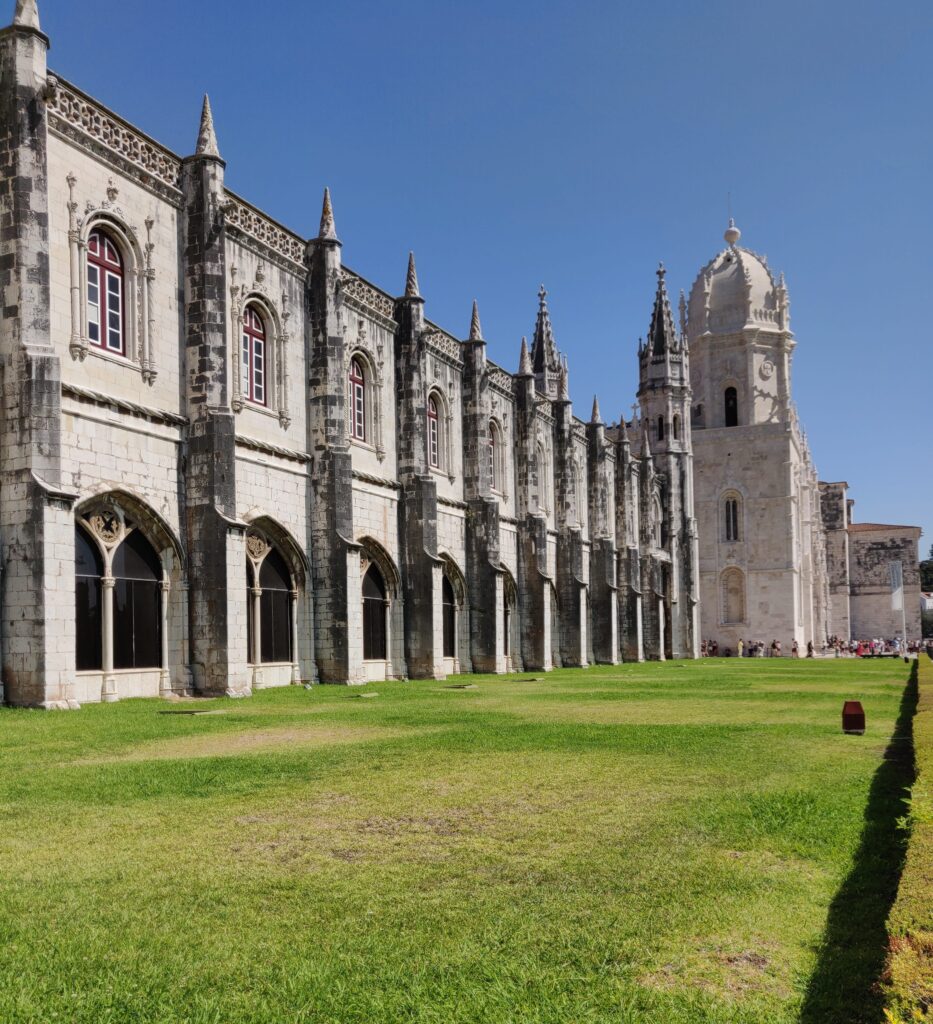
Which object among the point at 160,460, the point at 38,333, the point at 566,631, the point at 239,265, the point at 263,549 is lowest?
the point at 566,631

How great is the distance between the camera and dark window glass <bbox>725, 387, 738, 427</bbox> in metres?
67.9

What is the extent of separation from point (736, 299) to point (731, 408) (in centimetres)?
728

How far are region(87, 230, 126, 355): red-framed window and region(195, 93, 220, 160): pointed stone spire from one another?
10.3 ft

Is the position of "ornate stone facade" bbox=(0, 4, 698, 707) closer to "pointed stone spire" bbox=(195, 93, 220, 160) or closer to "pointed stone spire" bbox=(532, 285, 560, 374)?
"pointed stone spire" bbox=(195, 93, 220, 160)

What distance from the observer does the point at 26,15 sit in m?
17.0

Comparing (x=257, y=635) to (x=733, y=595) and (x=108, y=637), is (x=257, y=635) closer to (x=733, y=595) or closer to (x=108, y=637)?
(x=108, y=637)

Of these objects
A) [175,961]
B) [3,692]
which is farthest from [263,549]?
[175,961]

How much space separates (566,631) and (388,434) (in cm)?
1498

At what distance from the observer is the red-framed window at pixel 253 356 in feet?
75.4

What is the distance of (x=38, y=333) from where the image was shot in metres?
16.2

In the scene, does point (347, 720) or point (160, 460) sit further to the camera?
point (160, 460)

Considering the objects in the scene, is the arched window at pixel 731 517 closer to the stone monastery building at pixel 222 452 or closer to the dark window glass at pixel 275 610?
the stone monastery building at pixel 222 452

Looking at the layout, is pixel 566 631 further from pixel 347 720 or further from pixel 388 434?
pixel 347 720

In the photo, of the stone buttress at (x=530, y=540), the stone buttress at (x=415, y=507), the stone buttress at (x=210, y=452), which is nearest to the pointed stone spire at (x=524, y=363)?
the stone buttress at (x=530, y=540)
